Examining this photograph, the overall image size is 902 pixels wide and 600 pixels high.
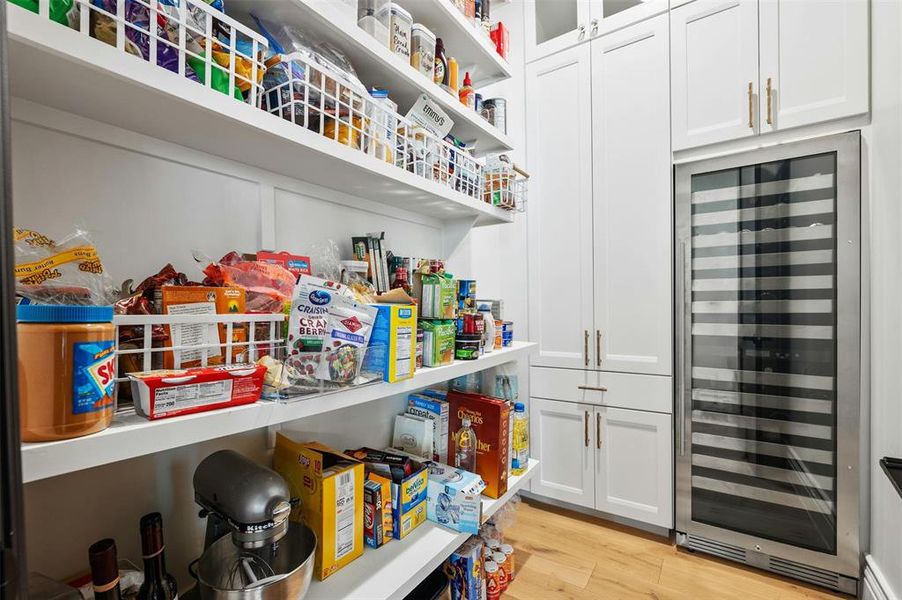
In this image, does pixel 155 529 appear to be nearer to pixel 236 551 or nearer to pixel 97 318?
pixel 236 551

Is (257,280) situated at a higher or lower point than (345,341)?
higher

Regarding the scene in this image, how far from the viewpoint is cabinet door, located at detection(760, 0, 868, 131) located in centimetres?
155

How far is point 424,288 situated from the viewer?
1039 mm

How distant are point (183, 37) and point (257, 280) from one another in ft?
1.20

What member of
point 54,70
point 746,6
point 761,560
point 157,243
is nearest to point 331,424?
point 157,243

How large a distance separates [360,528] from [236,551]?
0.78 feet

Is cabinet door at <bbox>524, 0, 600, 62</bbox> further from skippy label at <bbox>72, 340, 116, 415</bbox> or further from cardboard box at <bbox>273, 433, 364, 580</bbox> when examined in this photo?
skippy label at <bbox>72, 340, 116, 415</bbox>

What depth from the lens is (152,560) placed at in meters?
0.62

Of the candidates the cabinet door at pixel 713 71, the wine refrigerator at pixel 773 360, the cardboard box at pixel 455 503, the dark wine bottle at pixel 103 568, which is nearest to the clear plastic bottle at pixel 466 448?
the cardboard box at pixel 455 503

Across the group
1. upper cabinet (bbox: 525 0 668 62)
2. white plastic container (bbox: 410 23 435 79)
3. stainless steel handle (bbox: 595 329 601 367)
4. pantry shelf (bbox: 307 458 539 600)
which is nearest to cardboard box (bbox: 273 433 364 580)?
pantry shelf (bbox: 307 458 539 600)

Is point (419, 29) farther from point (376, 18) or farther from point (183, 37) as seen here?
point (183, 37)

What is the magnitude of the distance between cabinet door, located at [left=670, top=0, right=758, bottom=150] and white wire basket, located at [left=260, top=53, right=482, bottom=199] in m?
1.34

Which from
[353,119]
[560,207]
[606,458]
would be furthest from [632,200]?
[353,119]

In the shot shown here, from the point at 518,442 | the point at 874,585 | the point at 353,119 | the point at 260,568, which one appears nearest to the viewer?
the point at 260,568
